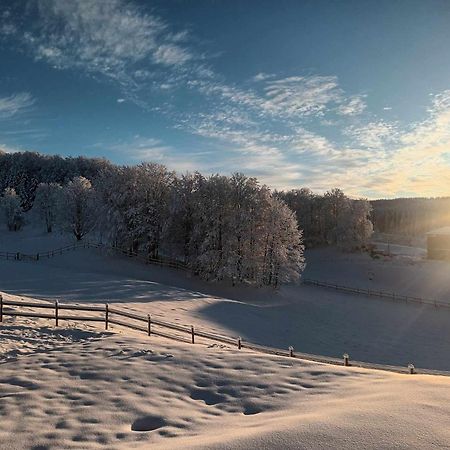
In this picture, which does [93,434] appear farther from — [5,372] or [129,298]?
[129,298]

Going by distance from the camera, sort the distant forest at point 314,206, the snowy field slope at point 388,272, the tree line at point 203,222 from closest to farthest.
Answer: the tree line at point 203,222 → the snowy field slope at point 388,272 → the distant forest at point 314,206

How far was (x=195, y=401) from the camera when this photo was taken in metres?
9.17

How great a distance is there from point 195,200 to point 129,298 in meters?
17.9

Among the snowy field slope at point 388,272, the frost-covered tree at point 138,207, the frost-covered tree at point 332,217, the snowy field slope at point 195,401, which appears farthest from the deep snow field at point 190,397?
the frost-covered tree at point 332,217

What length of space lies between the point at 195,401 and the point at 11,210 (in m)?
91.9

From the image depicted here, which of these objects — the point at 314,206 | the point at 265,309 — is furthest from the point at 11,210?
the point at 265,309

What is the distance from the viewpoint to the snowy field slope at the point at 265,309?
986 inches

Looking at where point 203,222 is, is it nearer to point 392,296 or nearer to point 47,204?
point 392,296

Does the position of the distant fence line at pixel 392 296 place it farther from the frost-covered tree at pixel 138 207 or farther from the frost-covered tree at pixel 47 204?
the frost-covered tree at pixel 47 204

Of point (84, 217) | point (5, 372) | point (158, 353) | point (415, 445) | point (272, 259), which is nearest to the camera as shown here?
point (415, 445)

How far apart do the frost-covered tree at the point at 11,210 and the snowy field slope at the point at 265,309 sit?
1957 inches

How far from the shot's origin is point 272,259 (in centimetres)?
4200

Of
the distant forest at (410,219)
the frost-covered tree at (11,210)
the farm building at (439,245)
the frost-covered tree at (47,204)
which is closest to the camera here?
the farm building at (439,245)

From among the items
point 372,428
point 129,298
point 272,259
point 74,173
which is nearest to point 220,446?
point 372,428
